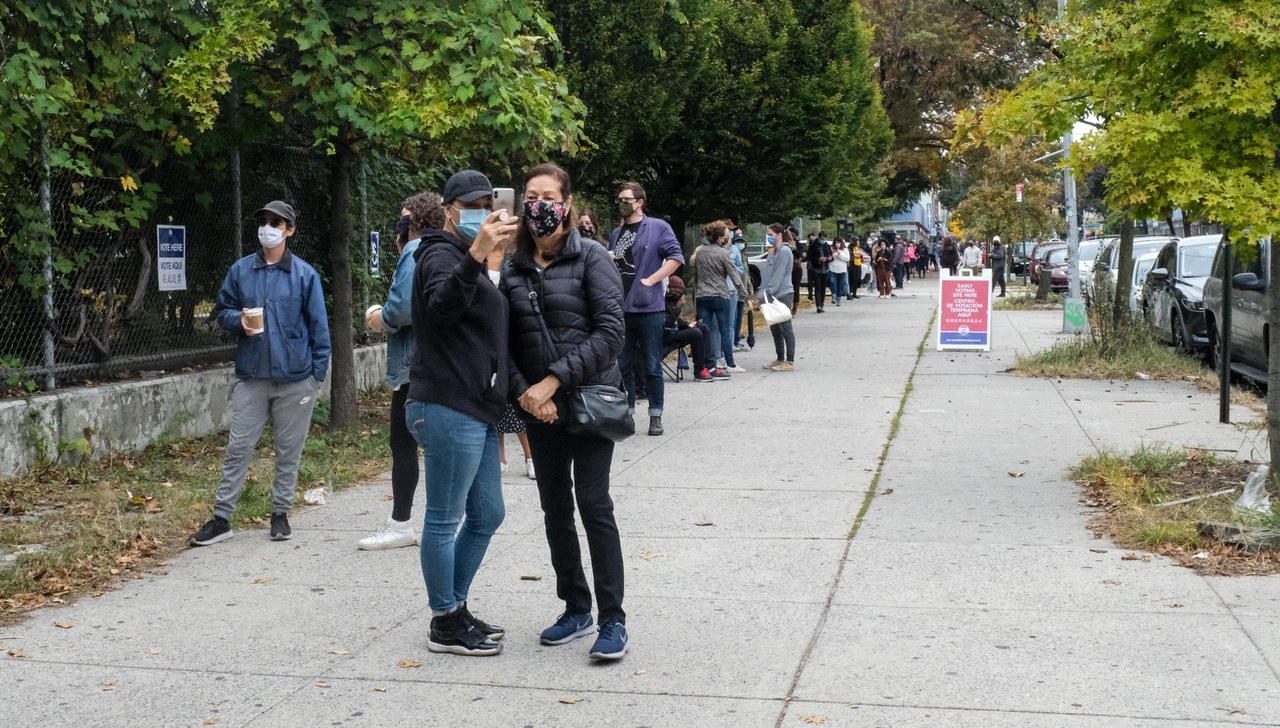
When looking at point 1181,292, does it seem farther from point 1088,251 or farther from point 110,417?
point 1088,251

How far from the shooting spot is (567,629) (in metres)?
5.51

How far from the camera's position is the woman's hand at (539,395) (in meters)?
5.00

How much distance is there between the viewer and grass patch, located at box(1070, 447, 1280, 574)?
6656 millimetres

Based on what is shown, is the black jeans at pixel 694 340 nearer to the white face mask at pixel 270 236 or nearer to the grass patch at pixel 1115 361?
the grass patch at pixel 1115 361

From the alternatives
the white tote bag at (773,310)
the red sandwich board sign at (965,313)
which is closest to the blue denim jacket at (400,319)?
the white tote bag at (773,310)

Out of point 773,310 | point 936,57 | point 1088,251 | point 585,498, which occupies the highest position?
point 936,57

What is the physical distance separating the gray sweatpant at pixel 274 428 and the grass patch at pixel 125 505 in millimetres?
390

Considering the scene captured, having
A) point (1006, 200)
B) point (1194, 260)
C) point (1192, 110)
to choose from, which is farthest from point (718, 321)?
point (1006, 200)

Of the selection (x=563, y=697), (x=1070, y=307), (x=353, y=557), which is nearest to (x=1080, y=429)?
(x=353, y=557)

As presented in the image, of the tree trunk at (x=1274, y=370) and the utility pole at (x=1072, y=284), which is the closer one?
the tree trunk at (x=1274, y=370)

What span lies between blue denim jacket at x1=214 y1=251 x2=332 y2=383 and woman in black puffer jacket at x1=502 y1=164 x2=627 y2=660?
2.58m

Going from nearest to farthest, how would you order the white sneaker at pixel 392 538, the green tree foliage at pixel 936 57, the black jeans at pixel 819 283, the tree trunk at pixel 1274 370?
the white sneaker at pixel 392 538
the tree trunk at pixel 1274 370
the black jeans at pixel 819 283
the green tree foliage at pixel 936 57

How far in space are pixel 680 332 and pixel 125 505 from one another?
281 inches

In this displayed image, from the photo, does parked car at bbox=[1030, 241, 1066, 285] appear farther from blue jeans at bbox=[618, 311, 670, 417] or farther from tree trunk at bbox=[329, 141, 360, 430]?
tree trunk at bbox=[329, 141, 360, 430]
